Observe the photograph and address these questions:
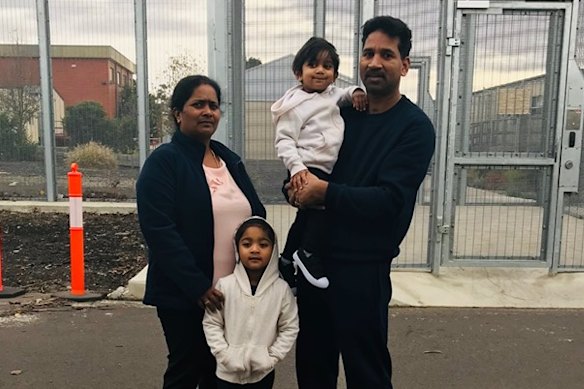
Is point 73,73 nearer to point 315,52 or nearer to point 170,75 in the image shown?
point 170,75

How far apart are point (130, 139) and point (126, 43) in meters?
1.54

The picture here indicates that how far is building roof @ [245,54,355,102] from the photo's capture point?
16.7ft

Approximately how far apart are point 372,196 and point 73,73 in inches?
329

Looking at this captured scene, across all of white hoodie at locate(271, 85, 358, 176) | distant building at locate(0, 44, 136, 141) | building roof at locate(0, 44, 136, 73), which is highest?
building roof at locate(0, 44, 136, 73)

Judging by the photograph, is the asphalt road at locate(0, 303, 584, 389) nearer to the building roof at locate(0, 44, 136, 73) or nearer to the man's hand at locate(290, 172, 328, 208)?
the man's hand at locate(290, 172, 328, 208)

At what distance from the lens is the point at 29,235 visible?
7.38 m

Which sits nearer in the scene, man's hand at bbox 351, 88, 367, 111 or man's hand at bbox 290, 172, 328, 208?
man's hand at bbox 290, 172, 328, 208

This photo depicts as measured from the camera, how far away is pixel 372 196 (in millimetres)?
2025

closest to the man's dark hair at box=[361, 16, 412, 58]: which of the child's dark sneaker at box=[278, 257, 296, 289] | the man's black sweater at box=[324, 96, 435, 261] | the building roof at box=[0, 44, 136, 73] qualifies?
the man's black sweater at box=[324, 96, 435, 261]

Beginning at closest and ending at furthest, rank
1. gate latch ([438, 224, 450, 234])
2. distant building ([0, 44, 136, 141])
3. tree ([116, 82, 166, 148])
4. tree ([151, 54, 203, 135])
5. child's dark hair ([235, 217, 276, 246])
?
child's dark hair ([235, 217, 276, 246])
gate latch ([438, 224, 450, 234])
tree ([151, 54, 203, 135])
tree ([116, 82, 166, 148])
distant building ([0, 44, 136, 141])

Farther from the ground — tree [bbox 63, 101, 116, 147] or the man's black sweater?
tree [bbox 63, 101, 116, 147]

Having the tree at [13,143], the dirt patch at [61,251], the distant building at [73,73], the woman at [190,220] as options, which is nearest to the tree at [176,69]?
the distant building at [73,73]

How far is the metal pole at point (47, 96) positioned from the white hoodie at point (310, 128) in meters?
7.78

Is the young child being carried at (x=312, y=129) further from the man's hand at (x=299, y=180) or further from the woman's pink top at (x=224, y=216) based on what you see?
the woman's pink top at (x=224, y=216)
